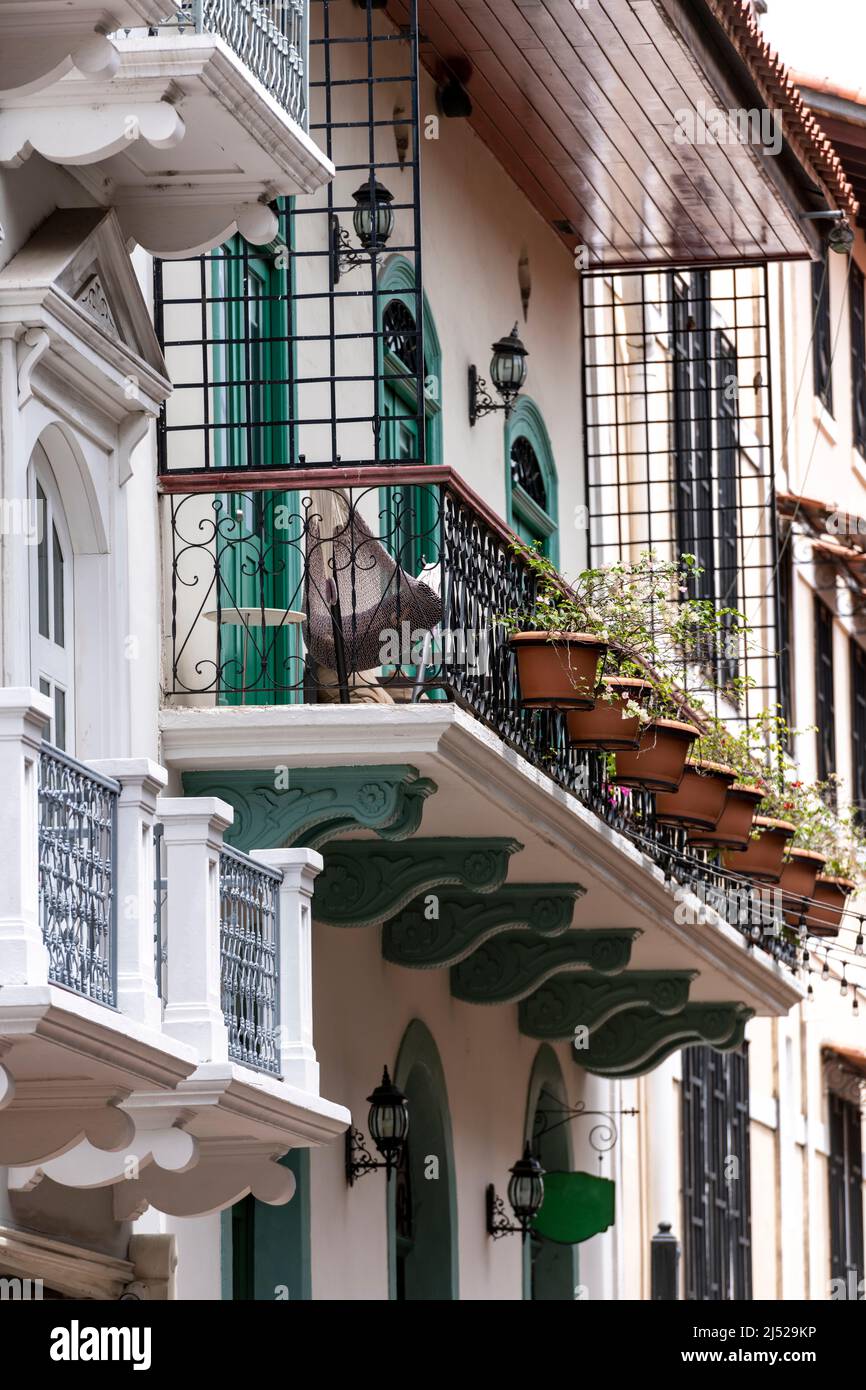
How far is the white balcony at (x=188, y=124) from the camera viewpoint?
34.5ft

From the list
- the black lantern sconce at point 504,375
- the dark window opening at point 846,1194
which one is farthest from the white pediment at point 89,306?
the dark window opening at point 846,1194

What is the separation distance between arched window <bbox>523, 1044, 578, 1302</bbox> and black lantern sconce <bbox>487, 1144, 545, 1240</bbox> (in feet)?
4.00

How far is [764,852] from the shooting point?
17328 millimetres

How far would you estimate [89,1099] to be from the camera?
970 cm

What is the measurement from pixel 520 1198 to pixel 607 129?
18.9 feet

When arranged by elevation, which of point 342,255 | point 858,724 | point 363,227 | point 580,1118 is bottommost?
point 580,1118

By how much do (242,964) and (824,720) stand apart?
722 inches

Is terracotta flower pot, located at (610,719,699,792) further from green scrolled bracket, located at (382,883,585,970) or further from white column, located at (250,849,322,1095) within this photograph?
white column, located at (250,849,322,1095)

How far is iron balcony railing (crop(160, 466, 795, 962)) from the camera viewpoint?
12625 millimetres

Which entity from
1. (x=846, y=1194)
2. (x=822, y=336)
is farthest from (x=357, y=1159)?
(x=822, y=336)

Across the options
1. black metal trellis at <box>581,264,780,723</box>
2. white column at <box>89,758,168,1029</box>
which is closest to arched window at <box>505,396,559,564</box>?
black metal trellis at <box>581,264,780,723</box>

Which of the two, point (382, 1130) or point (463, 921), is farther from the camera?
point (463, 921)

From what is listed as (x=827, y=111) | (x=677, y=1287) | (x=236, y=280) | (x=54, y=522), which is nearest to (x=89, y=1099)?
(x=54, y=522)

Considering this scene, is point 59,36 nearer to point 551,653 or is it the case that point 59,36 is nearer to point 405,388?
point 551,653
